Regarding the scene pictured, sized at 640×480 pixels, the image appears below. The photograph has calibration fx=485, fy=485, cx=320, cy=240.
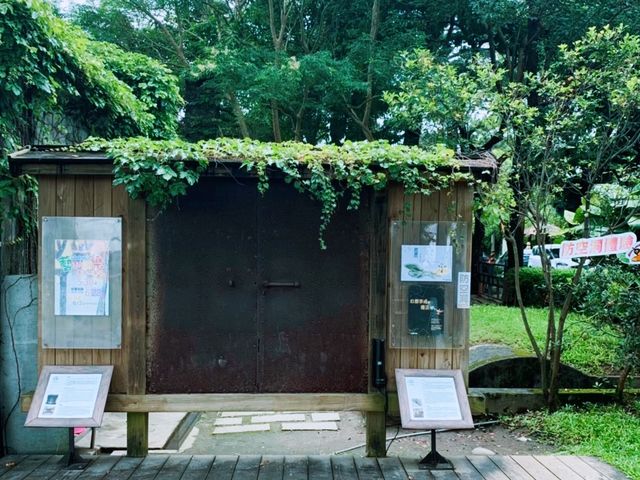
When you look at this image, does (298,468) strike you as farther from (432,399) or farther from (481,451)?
(481,451)

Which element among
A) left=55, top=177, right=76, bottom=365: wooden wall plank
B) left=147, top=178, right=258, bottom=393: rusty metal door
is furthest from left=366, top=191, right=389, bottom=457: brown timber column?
left=55, top=177, right=76, bottom=365: wooden wall plank

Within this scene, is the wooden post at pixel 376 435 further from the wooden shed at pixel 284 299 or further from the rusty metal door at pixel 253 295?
the rusty metal door at pixel 253 295

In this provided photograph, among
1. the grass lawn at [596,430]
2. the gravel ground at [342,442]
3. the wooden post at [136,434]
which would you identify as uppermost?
the wooden post at [136,434]

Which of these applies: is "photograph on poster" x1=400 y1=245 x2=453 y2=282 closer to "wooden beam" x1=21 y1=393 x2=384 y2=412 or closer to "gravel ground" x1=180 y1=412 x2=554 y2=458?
"wooden beam" x1=21 y1=393 x2=384 y2=412

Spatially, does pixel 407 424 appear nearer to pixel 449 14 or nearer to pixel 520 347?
Answer: pixel 520 347

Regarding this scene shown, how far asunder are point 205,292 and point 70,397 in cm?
121

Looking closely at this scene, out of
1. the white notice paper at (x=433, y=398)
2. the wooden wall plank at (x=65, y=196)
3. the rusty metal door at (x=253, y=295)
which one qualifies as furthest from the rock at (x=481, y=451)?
the wooden wall plank at (x=65, y=196)

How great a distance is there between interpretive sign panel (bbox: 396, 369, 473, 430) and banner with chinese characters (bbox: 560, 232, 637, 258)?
5.06ft

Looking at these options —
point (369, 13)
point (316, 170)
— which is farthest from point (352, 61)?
point (316, 170)

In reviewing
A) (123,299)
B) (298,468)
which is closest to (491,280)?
(298,468)

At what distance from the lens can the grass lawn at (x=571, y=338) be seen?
606 centimetres

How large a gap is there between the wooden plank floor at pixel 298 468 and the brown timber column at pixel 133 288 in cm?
57

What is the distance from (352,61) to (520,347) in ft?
24.8

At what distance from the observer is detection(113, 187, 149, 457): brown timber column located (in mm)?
3758
